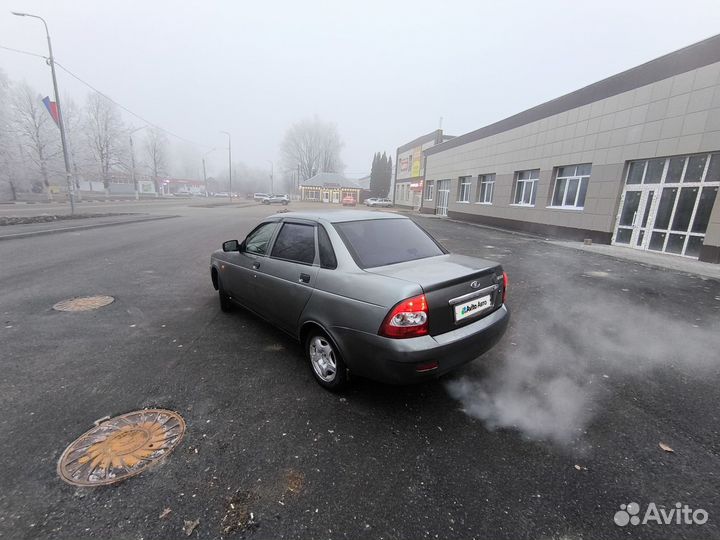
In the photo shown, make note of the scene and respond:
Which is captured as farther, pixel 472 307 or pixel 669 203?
pixel 669 203

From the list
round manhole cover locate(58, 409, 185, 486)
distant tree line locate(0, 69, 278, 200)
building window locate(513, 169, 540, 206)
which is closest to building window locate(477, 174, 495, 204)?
building window locate(513, 169, 540, 206)

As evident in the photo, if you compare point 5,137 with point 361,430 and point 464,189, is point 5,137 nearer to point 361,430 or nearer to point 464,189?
point 464,189

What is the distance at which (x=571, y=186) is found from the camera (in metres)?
16.6

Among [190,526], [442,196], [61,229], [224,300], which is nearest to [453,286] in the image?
[190,526]

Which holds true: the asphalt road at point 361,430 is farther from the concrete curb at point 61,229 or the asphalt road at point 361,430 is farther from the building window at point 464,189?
the building window at point 464,189

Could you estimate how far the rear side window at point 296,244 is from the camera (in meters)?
3.55

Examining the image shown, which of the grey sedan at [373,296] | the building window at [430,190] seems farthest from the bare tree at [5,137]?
the grey sedan at [373,296]

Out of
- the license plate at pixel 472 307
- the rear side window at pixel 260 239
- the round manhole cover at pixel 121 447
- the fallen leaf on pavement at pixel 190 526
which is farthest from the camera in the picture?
the rear side window at pixel 260 239

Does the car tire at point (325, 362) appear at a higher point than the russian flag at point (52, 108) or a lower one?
lower

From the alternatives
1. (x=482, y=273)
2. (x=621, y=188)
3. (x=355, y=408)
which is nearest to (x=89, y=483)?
(x=355, y=408)

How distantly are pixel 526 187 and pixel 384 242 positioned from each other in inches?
779

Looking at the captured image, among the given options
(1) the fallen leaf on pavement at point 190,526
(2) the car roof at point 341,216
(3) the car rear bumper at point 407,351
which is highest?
(2) the car roof at point 341,216

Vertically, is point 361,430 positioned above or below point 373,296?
below

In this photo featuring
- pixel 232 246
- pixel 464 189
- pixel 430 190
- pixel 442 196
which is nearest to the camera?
pixel 232 246
